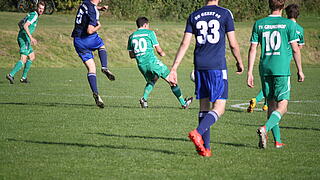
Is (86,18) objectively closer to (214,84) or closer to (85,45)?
(85,45)

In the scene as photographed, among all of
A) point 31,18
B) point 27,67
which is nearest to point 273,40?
point 31,18

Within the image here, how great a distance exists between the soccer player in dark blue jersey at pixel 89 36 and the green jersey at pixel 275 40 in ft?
14.6

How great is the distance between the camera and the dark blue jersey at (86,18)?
38.8ft

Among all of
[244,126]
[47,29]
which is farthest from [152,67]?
[47,29]

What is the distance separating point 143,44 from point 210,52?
5569 mm

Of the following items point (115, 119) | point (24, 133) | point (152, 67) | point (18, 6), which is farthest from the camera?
point (18, 6)

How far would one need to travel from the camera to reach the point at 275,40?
7707mm

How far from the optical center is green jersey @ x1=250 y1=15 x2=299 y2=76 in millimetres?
7633

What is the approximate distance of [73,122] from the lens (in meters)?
10.3

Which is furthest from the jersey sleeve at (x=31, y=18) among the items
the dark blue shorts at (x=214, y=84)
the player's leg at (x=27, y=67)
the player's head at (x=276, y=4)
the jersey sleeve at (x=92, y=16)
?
the dark blue shorts at (x=214, y=84)

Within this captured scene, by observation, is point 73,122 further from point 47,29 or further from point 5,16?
point 5,16

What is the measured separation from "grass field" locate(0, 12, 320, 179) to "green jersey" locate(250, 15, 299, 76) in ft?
3.32

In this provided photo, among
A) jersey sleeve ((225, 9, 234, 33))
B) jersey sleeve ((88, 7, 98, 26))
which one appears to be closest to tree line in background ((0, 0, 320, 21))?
jersey sleeve ((88, 7, 98, 26))

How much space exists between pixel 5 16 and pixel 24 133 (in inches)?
1161
